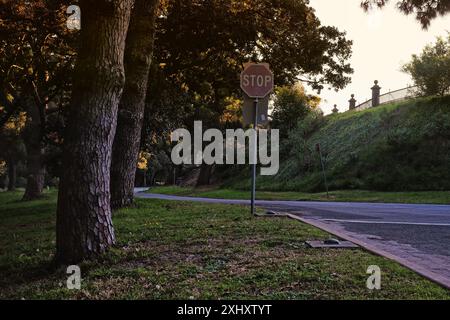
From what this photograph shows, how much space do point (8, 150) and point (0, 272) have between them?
42426 millimetres

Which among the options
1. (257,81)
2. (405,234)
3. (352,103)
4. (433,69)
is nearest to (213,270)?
(405,234)

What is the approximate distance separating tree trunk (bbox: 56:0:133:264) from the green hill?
19702mm

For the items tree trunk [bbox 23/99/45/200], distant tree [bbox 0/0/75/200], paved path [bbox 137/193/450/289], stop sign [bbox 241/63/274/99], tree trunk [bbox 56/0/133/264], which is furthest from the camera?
tree trunk [bbox 23/99/45/200]

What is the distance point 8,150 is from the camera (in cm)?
4488

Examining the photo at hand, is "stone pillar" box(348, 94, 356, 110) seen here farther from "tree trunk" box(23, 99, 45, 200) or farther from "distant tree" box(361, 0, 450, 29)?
"distant tree" box(361, 0, 450, 29)

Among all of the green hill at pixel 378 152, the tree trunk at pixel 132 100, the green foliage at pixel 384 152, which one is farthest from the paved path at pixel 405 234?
the green hill at pixel 378 152

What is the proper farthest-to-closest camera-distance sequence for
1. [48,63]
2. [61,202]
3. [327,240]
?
[48,63], [327,240], [61,202]

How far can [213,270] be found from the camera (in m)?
5.55

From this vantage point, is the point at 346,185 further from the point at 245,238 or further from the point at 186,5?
the point at 245,238

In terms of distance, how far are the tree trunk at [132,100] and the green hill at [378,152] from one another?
52.2ft

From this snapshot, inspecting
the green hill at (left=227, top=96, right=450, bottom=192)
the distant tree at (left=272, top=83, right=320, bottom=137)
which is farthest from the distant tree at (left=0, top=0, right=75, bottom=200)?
the distant tree at (left=272, top=83, right=320, bottom=137)

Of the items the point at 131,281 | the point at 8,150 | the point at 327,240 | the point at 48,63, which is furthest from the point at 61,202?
the point at 8,150

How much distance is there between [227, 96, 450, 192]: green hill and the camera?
24.5 m
